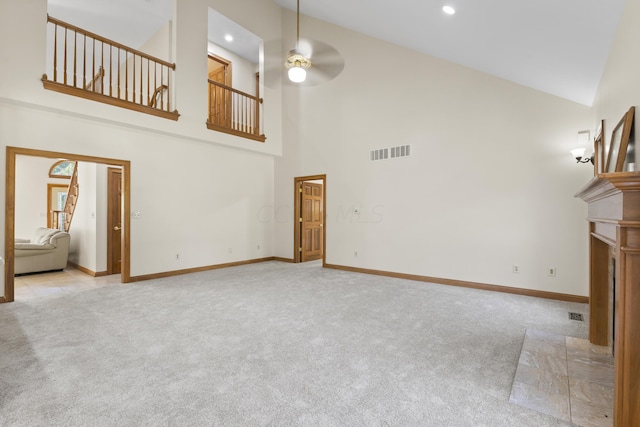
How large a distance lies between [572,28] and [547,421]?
281 cm

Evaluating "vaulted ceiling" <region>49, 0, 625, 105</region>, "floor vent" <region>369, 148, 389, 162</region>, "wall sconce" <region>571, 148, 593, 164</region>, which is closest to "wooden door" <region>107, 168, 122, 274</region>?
"vaulted ceiling" <region>49, 0, 625, 105</region>

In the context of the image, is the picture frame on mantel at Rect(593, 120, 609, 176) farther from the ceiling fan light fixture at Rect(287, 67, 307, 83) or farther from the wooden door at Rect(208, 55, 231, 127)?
the wooden door at Rect(208, 55, 231, 127)

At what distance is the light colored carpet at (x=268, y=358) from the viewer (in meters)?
1.83

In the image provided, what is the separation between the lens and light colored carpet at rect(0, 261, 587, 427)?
1.83 meters

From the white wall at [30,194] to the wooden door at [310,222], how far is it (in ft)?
25.4

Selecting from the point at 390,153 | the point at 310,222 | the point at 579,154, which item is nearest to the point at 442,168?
the point at 390,153

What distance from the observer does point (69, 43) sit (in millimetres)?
7047

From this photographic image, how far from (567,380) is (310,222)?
5.92m

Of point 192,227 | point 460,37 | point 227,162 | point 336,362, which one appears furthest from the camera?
point 227,162

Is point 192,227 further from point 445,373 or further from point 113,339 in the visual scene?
point 445,373

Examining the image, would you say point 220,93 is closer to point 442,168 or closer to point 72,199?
point 72,199

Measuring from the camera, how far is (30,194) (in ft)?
29.2

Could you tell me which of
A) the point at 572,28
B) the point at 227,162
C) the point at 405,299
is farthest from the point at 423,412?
the point at 227,162

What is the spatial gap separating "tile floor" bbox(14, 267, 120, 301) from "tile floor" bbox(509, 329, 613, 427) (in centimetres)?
566
